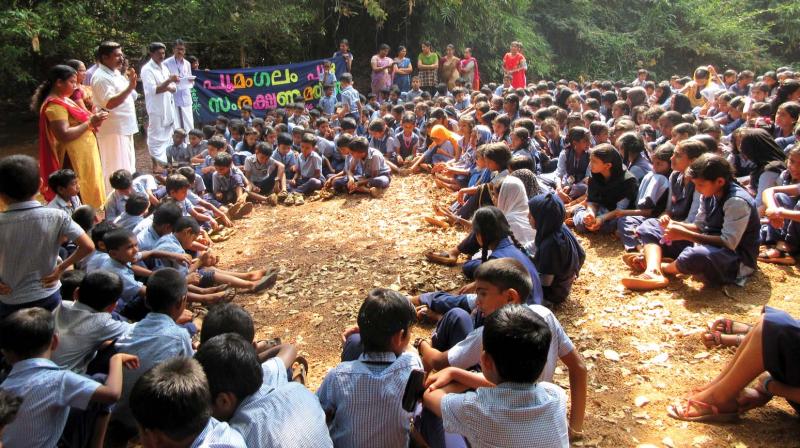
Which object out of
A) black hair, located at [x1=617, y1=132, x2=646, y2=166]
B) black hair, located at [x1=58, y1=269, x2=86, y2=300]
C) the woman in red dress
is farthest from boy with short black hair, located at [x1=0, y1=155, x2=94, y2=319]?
the woman in red dress

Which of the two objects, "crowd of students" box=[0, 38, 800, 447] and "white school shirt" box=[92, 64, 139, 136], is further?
"white school shirt" box=[92, 64, 139, 136]

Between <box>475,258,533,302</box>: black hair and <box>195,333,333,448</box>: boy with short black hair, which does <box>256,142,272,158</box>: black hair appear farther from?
<box>195,333,333,448</box>: boy with short black hair

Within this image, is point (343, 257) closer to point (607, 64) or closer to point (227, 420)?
point (227, 420)


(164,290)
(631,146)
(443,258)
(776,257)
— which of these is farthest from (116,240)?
(776,257)

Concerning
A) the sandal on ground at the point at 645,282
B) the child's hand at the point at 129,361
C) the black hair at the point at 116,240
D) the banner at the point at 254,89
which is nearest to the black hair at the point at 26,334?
the child's hand at the point at 129,361

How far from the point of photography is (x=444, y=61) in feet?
45.5

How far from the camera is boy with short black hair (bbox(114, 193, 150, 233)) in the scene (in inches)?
198

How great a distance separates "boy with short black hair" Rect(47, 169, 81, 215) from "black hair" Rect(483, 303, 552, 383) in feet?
13.4

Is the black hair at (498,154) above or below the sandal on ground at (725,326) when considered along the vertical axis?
above

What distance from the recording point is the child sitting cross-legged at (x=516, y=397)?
192 centimetres

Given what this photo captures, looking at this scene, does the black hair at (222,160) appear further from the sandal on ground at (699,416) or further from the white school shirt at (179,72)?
the sandal on ground at (699,416)

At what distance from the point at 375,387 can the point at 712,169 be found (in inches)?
122

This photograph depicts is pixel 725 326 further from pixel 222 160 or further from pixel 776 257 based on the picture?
pixel 222 160

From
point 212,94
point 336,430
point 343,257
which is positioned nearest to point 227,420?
point 336,430
